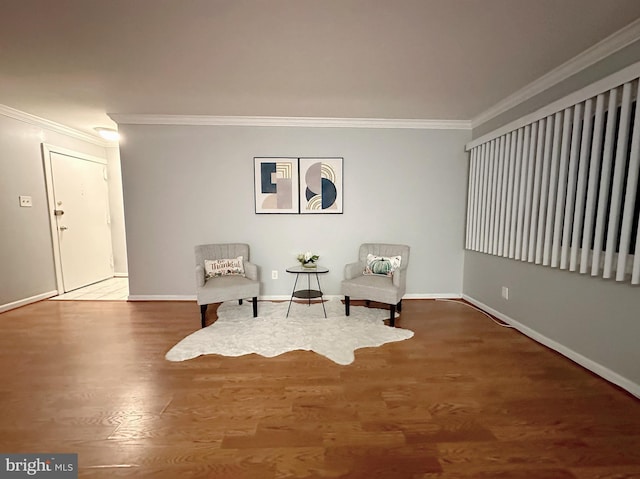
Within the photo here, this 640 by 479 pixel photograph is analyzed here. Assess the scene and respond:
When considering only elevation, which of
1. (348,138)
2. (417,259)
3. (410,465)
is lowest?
(410,465)

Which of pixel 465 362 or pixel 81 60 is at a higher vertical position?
pixel 81 60

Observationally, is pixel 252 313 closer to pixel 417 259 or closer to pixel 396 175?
pixel 417 259

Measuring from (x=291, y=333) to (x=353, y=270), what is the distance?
1.07m

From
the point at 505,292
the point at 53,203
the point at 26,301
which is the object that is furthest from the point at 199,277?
the point at 505,292

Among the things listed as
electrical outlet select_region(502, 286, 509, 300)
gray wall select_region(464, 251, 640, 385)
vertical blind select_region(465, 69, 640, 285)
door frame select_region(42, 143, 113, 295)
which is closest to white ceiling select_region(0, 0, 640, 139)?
vertical blind select_region(465, 69, 640, 285)

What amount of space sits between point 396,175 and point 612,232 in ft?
7.39

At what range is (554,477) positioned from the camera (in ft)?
4.13

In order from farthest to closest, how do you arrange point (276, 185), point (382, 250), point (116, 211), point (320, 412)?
point (116, 211)
point (276, 185)
point (382, 250)
point (320, 412)

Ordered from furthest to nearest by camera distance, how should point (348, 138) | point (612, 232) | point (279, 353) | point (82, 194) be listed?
point (82, 194) → point (348, 138) → point (279, 353) → point (612, 232)

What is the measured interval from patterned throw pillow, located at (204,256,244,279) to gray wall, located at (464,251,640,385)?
3.09 metres

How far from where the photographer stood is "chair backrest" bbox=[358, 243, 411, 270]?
135 inches

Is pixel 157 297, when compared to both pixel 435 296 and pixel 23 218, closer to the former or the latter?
pixel 23 218

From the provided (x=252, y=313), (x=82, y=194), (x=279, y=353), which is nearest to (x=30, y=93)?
(x=82, y=194)

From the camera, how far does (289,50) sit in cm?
209
